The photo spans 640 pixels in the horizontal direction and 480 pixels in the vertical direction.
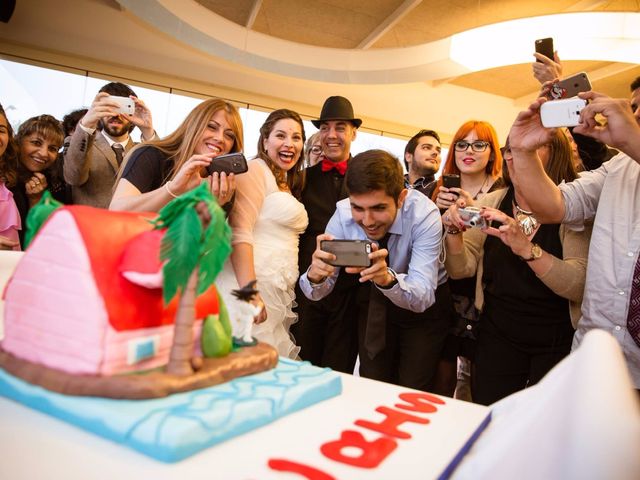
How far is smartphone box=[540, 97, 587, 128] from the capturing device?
5.24ft

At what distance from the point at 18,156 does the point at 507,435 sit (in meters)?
3.14

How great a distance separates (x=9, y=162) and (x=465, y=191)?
99.9 inches

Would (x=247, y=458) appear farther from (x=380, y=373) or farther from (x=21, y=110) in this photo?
(x=21, y=110)

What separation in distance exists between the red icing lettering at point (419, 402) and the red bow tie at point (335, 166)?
2.02m

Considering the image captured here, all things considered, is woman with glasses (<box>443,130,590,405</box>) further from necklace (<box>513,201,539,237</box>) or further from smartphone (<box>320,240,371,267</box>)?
smartphone (<box>320,240,371,267</box>)

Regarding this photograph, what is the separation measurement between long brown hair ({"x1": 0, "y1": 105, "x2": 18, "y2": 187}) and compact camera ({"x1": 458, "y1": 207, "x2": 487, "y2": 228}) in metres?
2.45

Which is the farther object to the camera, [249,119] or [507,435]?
[249,119]

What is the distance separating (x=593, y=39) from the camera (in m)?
4.26

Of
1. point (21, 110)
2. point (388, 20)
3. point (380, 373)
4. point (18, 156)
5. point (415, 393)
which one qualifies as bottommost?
point (380, 373)

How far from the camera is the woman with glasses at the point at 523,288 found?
1.79m

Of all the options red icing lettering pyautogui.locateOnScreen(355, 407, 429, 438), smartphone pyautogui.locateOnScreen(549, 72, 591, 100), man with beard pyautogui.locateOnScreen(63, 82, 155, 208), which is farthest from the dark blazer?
red icing lettering pyautogui.locateOnScreen(355, 407, 429, 438)

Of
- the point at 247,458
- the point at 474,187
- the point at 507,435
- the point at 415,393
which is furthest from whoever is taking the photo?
the point at 474,187

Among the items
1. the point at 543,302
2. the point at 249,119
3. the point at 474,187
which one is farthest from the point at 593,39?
the point at 249,119

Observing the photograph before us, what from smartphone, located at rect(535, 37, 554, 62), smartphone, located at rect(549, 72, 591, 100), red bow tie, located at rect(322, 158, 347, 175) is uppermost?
smartphone, located at rect(535, 37, 554, 62)
